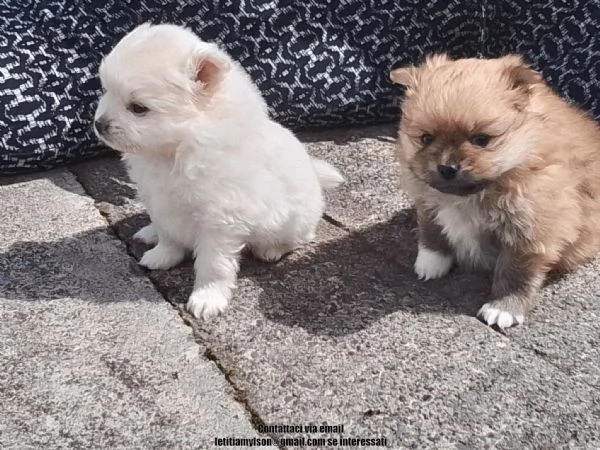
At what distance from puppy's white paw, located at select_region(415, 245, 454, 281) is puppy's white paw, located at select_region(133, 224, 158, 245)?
1228 mm

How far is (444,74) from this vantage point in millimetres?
2881

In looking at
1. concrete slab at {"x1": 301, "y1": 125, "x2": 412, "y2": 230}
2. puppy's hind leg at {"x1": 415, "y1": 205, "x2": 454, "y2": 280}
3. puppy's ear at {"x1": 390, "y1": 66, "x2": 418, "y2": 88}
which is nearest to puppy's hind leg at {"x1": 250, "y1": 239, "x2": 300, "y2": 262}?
concrete slab at {"x1": 301, "y1": 125, "x2": 412, "y2": 230}

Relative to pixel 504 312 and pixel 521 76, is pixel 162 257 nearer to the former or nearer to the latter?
pixel 504 312

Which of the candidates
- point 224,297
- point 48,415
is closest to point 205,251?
point 224,297

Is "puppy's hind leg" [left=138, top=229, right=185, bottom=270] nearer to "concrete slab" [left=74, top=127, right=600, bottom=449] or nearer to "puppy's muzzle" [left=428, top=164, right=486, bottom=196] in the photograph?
"concrete slab" [left=74, top=127, right=600, bottom=449]

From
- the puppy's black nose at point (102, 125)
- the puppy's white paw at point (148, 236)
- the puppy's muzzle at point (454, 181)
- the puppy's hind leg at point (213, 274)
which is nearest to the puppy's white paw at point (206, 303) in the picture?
Answer: the puppy's hind leg at point (213, 274)

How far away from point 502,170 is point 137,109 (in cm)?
136

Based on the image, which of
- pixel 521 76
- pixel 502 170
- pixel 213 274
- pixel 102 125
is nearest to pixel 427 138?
pixel 502 170

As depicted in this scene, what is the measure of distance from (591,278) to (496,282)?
1.66ft

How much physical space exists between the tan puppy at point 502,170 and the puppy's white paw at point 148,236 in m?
1.20

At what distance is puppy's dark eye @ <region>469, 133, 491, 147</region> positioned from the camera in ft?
9.03

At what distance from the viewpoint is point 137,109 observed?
286cm

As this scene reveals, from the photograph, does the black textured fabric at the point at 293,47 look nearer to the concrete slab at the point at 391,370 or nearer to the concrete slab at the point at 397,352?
the concrete slab at the point at 397,352

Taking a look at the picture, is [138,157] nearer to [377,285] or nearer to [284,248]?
[284,248]
